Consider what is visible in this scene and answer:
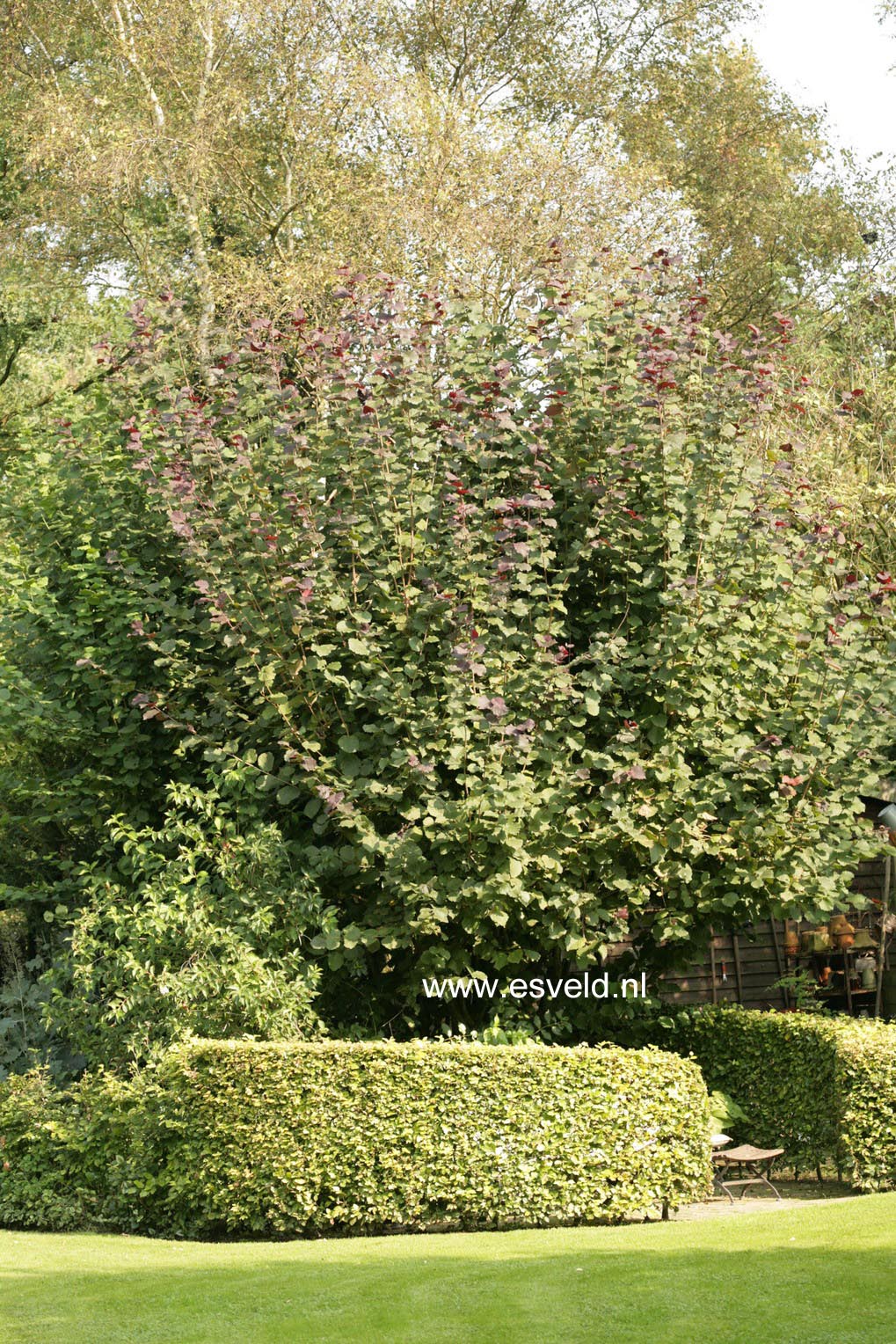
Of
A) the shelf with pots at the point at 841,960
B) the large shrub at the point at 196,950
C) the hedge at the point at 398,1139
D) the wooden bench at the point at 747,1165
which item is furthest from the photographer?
the shelf with pots at the point at 841,960

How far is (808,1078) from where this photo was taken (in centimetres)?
1047

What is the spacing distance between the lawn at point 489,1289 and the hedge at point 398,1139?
1.38ft

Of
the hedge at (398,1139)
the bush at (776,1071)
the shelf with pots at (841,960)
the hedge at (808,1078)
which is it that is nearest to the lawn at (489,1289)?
the hedge at (398,1139)

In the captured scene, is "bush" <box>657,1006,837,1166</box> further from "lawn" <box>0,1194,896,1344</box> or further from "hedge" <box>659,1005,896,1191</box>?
"lawn" <box>0,1194,896,1344</box>

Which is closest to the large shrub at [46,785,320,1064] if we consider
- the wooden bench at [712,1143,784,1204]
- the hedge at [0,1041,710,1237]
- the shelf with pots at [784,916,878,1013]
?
the hedge at [0,1041,710,1237]

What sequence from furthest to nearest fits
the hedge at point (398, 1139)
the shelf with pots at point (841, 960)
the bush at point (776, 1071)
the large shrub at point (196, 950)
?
the shelf with pots at point (841, 960) < the bush at point (776, 1071) < the large shrub at point (196, 950) < the hedge at point (398, 1139)

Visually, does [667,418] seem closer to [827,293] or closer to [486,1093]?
[486,1093]

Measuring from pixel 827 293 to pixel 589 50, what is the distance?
21.2 ft

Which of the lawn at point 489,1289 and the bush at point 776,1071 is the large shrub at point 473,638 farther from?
the lawn at point 489,1289

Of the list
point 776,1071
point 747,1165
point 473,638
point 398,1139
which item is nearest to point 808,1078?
point 776,1071

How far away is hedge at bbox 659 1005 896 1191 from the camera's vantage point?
31.0ft

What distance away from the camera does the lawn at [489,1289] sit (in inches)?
234

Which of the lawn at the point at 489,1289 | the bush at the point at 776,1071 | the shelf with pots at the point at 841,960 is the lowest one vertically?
the lawn at the point at 489,1289

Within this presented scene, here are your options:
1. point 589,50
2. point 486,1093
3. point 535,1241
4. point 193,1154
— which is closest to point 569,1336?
point 535,1241
